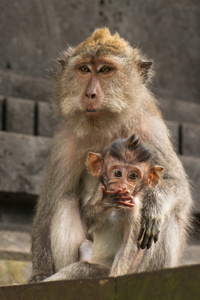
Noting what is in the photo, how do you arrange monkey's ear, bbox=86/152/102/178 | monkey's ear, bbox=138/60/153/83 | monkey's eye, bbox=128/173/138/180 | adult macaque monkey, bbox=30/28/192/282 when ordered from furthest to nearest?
monkey's ear, bbox=138/60/153/83 → adult macaque monkey, bbox=30/28/192/282 → monkey's ear, bbox=86/152/102/178 → monkey's eye, bbox=128/173/138/180

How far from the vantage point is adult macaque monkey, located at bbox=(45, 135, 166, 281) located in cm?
653

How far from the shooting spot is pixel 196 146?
1195 centimetres

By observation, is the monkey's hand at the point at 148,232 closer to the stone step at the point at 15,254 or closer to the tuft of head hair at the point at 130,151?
the tuft of head hair at the point at 130,151

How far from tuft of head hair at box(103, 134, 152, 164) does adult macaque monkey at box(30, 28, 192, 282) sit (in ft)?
1.68

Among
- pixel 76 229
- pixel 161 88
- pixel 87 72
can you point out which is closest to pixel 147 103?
pixel 87 72

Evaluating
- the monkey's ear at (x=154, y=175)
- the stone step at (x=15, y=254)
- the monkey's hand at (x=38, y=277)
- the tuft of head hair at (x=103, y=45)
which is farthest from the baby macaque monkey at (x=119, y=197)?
the stone step at (x=15, y=254)

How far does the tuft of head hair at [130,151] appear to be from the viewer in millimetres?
6668

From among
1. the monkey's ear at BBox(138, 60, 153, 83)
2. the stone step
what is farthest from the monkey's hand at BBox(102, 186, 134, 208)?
the stone step

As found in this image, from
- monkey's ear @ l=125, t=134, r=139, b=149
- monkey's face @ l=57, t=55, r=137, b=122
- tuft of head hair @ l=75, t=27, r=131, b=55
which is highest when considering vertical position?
tuft of head hair @ l=75, t=27, r=131, b=55

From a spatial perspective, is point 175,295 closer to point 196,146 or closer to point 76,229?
point 76,229

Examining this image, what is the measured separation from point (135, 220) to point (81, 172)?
3.98 feet

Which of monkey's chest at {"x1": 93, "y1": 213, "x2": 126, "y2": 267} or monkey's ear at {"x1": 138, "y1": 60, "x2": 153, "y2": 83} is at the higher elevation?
monkey's ear at {"x1": 138, "y1": 60, "x2": 153, "y2": 83}

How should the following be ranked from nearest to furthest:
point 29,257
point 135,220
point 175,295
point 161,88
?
point 175,295
point 135,220
point 29,257
point 161,88

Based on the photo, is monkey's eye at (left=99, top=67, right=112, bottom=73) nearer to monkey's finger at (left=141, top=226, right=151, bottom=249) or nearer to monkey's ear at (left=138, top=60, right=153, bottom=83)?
monkey's ear at (left=138, top=60, right=153, bottom=83)
